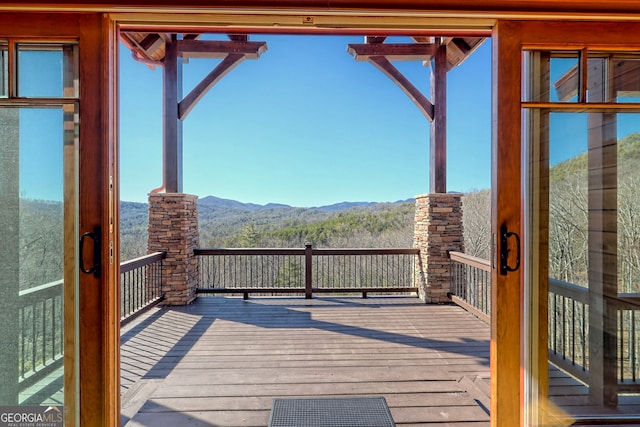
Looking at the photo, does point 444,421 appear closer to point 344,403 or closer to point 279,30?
point 344,403

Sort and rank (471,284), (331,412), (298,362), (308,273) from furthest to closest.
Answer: (308,273)
(471,284)
(298,362)
(331,412)

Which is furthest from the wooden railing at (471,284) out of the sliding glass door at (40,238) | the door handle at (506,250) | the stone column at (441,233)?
the sliding glass door at (40,238)

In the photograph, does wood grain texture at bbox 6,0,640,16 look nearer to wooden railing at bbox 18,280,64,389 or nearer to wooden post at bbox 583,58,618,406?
wooden post at bbox 583,58,618,406

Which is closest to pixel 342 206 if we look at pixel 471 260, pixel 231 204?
pixel 231 204

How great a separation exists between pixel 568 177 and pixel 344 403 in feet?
6.40

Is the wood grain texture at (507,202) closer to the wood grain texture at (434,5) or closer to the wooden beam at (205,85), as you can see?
the wood grain texture at (434,5)

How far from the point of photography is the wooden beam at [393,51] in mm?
4910

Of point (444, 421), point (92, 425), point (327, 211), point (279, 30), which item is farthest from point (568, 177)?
point (327, 211)

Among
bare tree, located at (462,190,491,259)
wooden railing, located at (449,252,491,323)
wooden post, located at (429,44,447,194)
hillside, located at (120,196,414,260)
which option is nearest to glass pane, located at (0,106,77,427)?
wooden railing, located at (449,252,491,323)

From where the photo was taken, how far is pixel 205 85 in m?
4.93

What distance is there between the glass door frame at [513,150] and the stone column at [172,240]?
432cm

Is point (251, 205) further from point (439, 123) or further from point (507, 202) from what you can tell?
point (507, 202)

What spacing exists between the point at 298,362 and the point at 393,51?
458 cm

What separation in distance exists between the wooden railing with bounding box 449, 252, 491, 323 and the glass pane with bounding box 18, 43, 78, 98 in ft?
13.3
